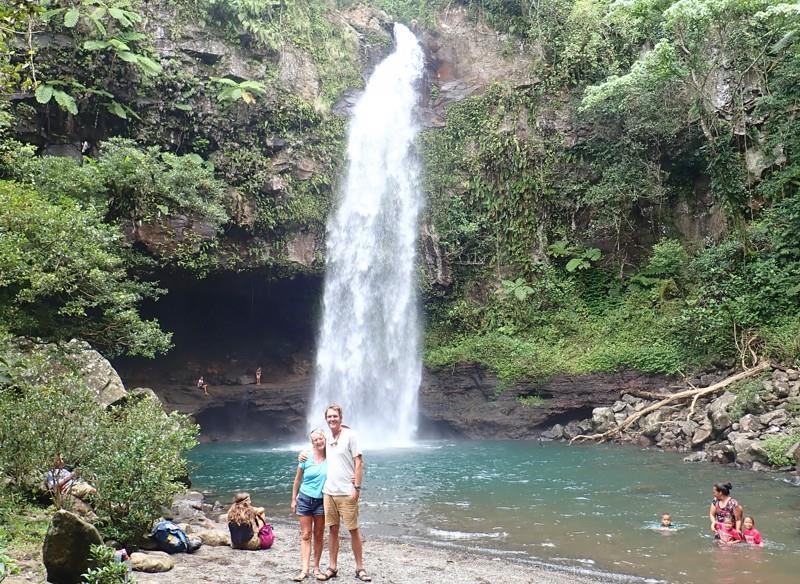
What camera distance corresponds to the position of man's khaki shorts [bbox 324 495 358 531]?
6.32m

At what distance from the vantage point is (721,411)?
16578 millimetres

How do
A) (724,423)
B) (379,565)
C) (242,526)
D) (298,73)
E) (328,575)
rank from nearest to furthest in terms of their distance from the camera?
(328,575), (379,565), (242,526), (724,423), (298,73)

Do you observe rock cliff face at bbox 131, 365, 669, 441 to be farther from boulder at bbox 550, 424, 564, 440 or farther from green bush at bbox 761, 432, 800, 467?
green bush at bbox 761, 432, 800, 467

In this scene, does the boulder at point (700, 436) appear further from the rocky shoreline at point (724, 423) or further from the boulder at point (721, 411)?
the boulder at point (721, 411)

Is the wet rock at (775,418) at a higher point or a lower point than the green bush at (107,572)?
higher

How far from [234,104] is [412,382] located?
11.7 m

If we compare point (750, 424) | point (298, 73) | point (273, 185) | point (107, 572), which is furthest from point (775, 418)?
point (298, 73)

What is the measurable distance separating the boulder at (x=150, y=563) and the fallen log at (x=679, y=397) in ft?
49.9

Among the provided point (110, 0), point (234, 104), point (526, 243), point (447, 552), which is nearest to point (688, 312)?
point (526, 243)

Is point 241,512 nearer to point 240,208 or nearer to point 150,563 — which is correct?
point 150,563

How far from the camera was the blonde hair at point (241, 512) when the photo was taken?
7988mm

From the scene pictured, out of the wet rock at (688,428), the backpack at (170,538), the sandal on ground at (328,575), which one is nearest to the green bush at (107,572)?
the sandal on ground at (328,575)

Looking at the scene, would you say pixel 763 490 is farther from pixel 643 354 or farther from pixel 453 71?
pixel 453 71

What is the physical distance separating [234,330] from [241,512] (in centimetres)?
1940
